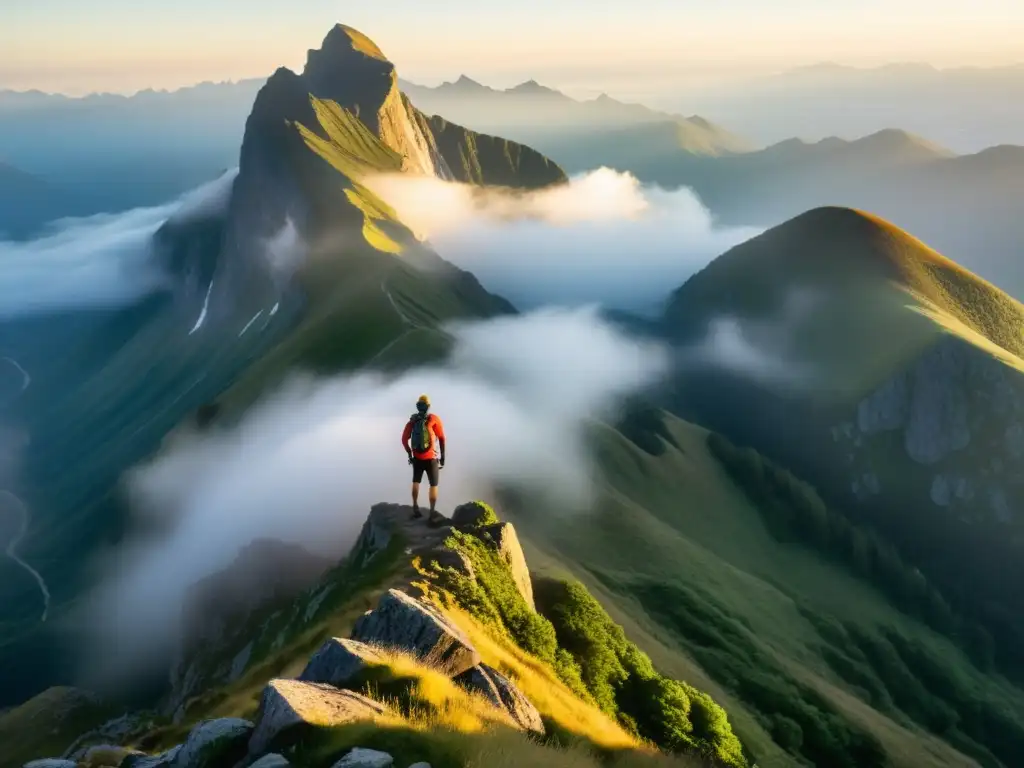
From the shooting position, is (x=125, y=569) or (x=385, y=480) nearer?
(x=385, y=480)

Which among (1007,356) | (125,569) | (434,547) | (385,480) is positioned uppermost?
(1007,356)

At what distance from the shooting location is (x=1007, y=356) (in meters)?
189

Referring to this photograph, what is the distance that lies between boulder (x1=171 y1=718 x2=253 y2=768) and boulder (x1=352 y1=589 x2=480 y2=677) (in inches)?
240

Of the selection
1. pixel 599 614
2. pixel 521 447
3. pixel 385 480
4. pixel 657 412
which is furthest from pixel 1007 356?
pixel 599 614

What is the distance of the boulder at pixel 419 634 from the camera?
921 inches

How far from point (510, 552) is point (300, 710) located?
22.2 m

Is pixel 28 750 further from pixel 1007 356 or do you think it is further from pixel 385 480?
pixel 1007 356

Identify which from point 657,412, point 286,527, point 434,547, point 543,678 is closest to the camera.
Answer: point 543,678

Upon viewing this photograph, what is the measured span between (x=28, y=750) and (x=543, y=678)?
66.1 metres

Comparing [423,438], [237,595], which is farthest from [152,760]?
[237,595]

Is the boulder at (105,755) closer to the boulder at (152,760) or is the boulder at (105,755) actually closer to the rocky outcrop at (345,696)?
the rocky outcrop at (345,696)

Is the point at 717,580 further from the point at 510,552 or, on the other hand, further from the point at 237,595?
the point at 510,552

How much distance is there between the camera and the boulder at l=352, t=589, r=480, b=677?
2339cm

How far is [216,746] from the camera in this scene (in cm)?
1820
